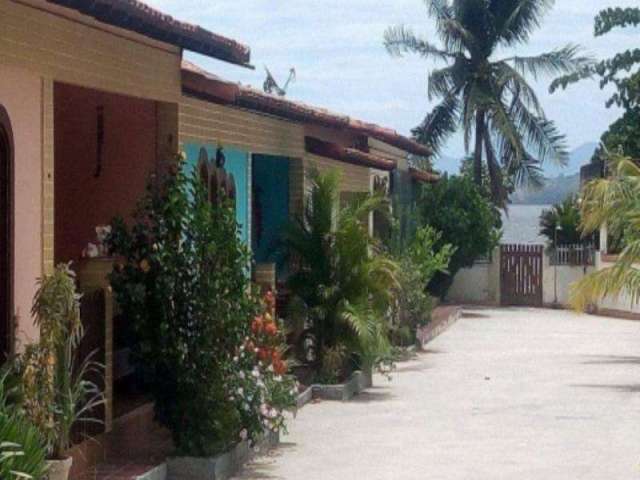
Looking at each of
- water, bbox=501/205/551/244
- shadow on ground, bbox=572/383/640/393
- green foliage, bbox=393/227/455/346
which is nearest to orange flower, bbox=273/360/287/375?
shadow on ground, bbox=572/383/640/393

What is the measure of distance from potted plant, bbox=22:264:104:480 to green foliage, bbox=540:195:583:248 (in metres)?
31.9

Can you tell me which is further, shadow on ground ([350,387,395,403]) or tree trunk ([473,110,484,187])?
tree trunk ([473,110,484,187])

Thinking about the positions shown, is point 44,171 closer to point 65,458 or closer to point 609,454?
point 65,458

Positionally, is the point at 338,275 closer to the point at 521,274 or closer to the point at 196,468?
the point at 196,468

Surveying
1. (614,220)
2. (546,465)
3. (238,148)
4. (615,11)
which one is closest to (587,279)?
(614,220)

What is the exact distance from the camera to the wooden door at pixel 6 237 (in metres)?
9.00

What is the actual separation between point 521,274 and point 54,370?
104 feet

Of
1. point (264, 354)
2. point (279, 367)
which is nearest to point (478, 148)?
Result: point (279, 367)

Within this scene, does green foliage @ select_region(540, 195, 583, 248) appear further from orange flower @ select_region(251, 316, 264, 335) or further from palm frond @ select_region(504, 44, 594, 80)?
orange flower @ select_region(251, 316, 264, 335)

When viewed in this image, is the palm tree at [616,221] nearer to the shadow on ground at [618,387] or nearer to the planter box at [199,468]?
the shadow on ground at [618,387]

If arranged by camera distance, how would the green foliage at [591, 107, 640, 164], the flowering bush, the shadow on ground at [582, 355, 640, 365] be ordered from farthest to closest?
the green foliage at [591, 107, 640, 164]
the shadow on ground at [582, 355, 640, 365]
the flowering bush

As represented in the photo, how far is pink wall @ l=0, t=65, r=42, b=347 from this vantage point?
9125 mm

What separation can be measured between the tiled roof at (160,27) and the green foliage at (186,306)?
1097 millimetres

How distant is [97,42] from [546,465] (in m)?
5.27
